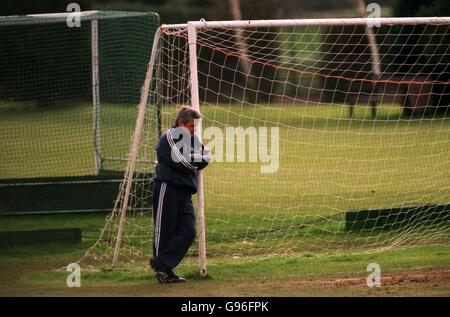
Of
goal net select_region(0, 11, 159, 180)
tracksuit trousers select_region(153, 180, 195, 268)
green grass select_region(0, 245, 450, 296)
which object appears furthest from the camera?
goal net select_region(0, 11, 159, 180)

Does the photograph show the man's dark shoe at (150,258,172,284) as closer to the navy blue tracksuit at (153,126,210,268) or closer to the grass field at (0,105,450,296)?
the navy blue tracksuit at (153,126,210,268)

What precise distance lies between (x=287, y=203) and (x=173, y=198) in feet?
17.6

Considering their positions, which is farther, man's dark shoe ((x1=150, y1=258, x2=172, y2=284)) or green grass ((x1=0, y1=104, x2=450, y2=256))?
green grass ((x1=0, y1=104, x2=450, y2=256))

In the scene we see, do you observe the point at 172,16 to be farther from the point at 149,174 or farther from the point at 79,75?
the point at 149,174

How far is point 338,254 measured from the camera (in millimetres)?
12477

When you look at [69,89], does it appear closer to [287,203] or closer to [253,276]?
[287,203]

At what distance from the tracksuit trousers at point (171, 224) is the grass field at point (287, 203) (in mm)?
367

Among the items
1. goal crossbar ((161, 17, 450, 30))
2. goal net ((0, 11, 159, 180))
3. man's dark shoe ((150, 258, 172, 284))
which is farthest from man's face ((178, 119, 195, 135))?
goal net ((0, 11, 159, 180))

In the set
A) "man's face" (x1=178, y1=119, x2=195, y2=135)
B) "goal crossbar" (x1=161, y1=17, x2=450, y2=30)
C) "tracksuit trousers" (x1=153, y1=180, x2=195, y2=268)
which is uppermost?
"goal crossbar" (x1=161, y1=17, x2=450, y2=30)

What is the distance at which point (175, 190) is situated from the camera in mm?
10680

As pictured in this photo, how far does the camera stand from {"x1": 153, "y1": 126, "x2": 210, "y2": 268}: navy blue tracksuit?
34.7 feet

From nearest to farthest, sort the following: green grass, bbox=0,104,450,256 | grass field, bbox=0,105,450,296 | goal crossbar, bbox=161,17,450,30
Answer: grass field, bbox=0,105,450,296, goal crossbar, bbox=161,17,450,30, green grass, bbox=0,104,450,256

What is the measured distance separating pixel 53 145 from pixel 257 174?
505cm
